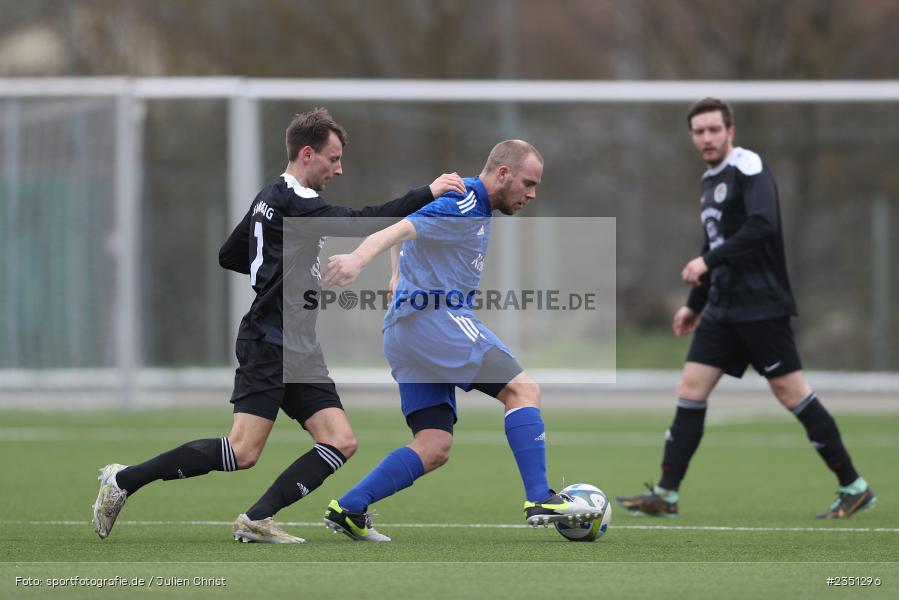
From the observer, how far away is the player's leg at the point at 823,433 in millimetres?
7710

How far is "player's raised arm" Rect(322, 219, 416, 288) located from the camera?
5.69 meters

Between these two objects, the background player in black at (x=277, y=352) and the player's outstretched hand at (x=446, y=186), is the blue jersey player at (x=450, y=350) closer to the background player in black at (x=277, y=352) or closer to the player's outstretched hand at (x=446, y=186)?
the player's outstretched hand at (x=446, y=186)

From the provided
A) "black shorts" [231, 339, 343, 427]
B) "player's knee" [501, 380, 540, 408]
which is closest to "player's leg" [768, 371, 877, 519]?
"player's knee" [501, 380, 540, 408]

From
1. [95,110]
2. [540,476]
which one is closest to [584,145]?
[95,110]

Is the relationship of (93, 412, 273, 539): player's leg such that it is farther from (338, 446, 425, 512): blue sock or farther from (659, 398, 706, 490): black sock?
(659, 398, 706, 490): black sock

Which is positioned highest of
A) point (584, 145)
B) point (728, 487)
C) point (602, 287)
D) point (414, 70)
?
point (414, 70)

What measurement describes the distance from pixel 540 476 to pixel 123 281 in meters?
9.60

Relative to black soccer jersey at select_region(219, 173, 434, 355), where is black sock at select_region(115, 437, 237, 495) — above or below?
below

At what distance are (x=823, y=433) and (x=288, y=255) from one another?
3263mm

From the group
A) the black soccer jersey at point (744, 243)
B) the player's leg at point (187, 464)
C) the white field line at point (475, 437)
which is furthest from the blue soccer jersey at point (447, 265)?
the white field line at point (475, 437)

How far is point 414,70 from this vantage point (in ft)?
78.7

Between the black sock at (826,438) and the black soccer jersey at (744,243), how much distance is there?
1.75 feet

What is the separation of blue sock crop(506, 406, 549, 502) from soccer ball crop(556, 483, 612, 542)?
0.15 metres

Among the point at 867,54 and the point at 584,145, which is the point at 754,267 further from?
the point at 867,54
